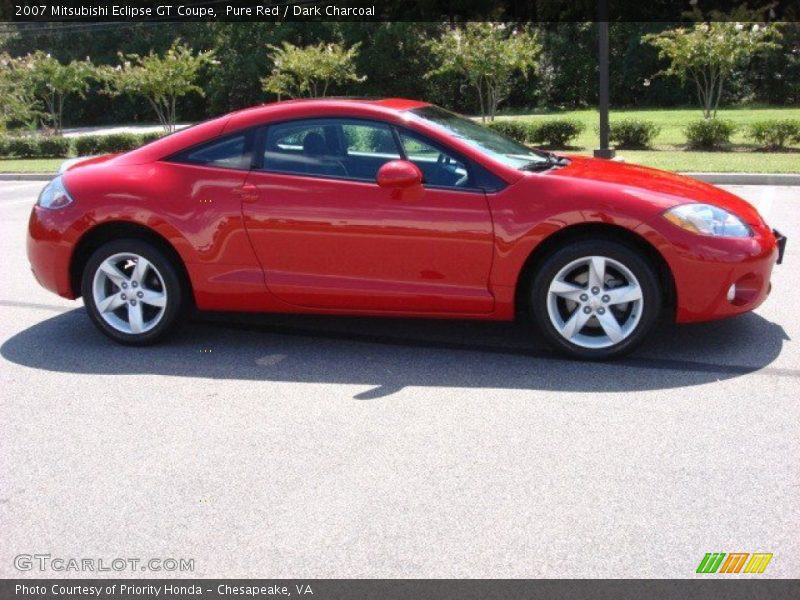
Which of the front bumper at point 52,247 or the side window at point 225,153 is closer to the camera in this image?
the side window at point 225,153

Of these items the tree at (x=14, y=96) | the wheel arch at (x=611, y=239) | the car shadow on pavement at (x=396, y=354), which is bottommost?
the car shadow on pavement at (x=396, y=354)

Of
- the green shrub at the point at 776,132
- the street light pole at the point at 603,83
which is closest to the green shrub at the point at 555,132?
the green shrub at the point at 776,132

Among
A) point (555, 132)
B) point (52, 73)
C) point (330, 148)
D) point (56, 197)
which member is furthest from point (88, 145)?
point (330, 148)

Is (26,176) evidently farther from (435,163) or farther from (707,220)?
(707,220)

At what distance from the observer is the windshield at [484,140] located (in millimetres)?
5473

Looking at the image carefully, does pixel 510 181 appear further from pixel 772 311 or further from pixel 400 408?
pixel 772 311

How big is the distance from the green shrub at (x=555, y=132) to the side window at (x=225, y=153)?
48.3ft

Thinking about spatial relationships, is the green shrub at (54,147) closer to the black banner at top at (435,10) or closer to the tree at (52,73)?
the tree at (52,73)

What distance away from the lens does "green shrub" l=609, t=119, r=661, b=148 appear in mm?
18547

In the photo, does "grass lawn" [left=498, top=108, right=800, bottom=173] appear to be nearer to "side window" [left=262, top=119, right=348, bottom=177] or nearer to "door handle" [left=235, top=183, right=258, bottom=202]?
"side window" [left=262, top=119, right=348, bottom=177]

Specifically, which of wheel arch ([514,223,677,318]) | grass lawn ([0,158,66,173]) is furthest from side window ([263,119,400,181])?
grass lawn ([0,158,66,173])

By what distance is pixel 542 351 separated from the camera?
5.44 meters
